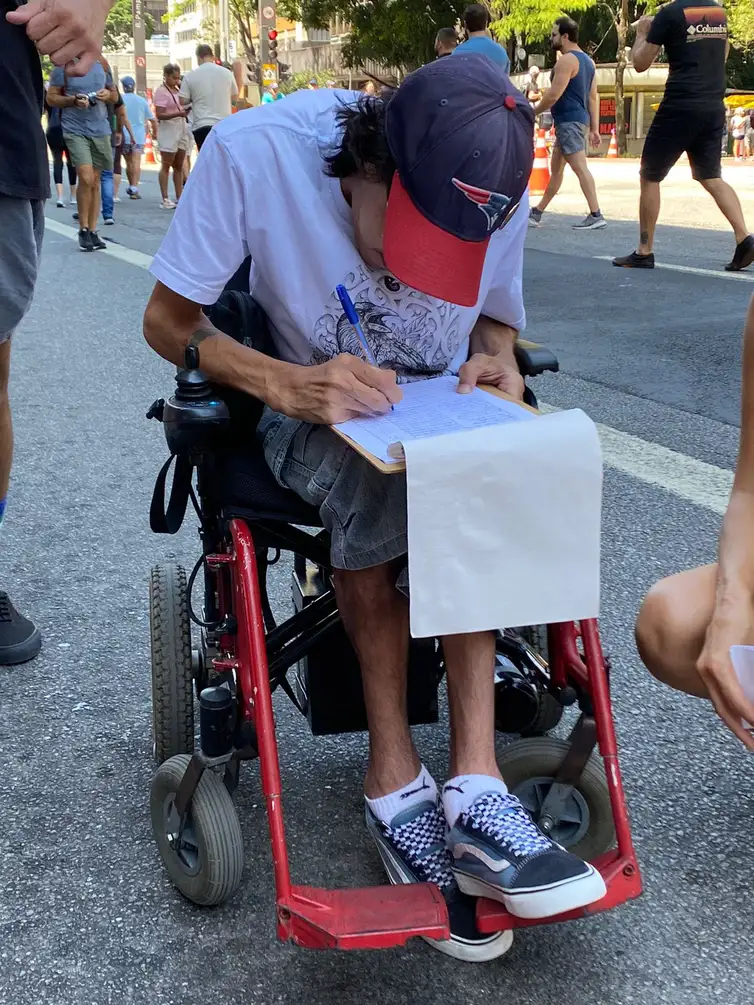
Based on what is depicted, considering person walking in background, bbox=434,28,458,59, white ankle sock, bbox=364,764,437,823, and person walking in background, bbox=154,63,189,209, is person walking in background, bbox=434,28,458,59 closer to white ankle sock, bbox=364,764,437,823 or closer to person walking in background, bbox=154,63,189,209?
person walking in background, bbox=154,63,189,209

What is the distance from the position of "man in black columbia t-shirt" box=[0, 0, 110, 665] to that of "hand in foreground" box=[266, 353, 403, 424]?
901 millimetres

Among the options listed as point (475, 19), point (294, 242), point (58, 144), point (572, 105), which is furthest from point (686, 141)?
point (58, 144)

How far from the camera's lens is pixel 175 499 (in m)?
2.07

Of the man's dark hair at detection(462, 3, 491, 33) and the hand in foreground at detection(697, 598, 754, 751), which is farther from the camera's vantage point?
the man's dark hair at detection(462, 3, 491, 33)

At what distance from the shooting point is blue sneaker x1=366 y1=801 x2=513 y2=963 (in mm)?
1655

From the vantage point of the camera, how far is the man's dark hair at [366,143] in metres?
1.81

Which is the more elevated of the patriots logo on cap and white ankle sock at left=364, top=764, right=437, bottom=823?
the patriots logo on cap

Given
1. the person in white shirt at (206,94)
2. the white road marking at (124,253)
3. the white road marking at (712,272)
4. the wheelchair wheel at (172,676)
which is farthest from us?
the person in white shirt at (206,94)

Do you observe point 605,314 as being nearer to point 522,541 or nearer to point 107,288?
point 107,288

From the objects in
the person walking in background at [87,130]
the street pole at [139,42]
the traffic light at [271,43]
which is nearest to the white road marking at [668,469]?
the person walking in background at [87,130]

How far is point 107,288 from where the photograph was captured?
8.27 metres

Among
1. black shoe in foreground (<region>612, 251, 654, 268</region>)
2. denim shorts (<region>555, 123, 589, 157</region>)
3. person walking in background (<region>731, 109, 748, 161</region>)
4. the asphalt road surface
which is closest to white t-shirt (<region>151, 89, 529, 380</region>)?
the asphalt road surface

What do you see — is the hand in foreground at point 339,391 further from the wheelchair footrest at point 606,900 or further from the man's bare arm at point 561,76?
the man's bare arm at point 561,76

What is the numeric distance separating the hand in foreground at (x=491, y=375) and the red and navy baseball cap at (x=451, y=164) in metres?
0.21
